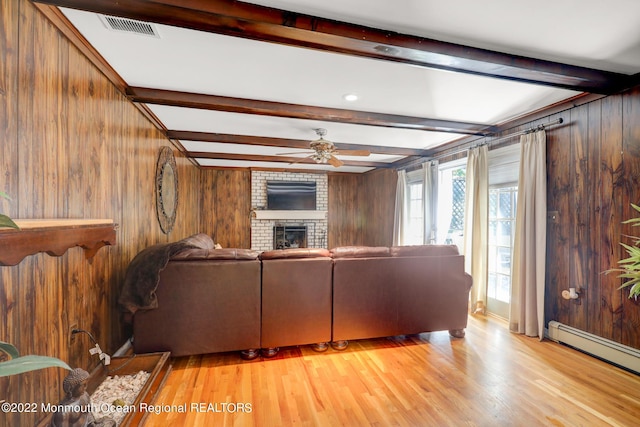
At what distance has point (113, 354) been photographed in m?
2.36

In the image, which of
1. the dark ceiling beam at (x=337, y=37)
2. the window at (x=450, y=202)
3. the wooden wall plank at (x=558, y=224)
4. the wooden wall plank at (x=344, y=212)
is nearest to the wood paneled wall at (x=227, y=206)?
the wooden wall plank at (x=344, y=212)

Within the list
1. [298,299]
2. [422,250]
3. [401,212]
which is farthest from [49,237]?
[401,212]

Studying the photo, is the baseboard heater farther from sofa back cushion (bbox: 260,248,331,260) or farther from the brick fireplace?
the brick fireplace

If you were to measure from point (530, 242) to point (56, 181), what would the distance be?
4026 mm

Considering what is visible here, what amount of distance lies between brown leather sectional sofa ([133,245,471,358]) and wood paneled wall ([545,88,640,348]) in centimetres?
99

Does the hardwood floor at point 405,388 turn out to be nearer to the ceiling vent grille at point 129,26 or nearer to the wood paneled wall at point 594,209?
the wood paneled wall at point 594,209

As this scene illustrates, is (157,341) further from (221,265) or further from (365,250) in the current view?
(365,250)

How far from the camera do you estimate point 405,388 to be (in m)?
2.06

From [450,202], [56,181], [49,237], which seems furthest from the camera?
[450,202]

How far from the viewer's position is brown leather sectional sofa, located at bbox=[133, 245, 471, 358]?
7.58ft

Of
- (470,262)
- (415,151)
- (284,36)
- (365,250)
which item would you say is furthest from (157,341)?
(415,151)

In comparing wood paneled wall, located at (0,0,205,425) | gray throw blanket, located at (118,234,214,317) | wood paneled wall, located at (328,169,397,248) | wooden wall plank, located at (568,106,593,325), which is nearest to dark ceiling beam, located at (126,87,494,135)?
wood paneled wall, located at (0,0,205,425)

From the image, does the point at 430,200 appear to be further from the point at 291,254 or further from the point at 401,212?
the point at 291,254

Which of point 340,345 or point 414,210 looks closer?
point 340,345
